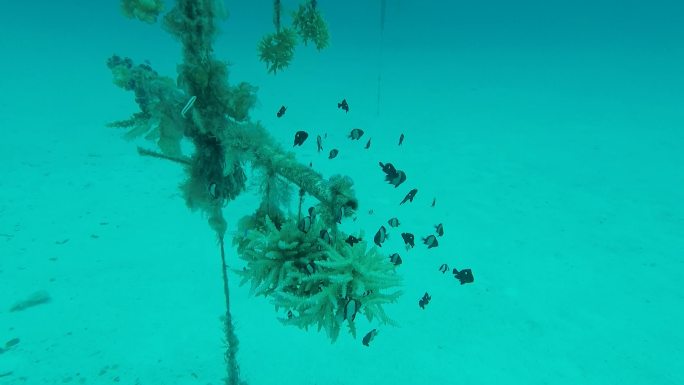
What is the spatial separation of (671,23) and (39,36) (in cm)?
5040

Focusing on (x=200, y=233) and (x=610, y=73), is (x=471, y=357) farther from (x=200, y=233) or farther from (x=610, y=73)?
(x=610, y=73)

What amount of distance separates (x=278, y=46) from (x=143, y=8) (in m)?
1.09

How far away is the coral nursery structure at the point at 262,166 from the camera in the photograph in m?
2.71

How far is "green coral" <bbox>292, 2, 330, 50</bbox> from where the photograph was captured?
11.8 ft

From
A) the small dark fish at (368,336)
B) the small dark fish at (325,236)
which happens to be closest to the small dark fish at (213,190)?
the small dark fish at (325,236)

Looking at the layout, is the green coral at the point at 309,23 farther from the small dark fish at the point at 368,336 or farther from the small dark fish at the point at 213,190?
the small dark fish at the point at 368,336

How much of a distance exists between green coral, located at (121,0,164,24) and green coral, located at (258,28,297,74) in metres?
0.86

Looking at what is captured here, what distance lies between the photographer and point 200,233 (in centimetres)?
823

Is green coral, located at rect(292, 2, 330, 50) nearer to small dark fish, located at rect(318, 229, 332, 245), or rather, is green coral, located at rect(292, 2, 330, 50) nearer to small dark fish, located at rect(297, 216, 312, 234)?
small dark fish, located at rect(297, 216, 312, 234)

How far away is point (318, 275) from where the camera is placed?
2703 mm

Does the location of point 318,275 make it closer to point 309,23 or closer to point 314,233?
point 314,233

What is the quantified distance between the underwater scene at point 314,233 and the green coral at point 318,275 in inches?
0.7

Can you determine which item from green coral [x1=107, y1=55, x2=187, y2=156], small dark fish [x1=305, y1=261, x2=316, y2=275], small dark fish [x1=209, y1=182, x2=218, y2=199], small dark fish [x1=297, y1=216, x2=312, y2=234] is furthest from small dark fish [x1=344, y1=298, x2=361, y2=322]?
green coral [x1=107, y1=55, x2=187, y2=156]

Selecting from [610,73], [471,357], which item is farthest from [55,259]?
[610,73]
